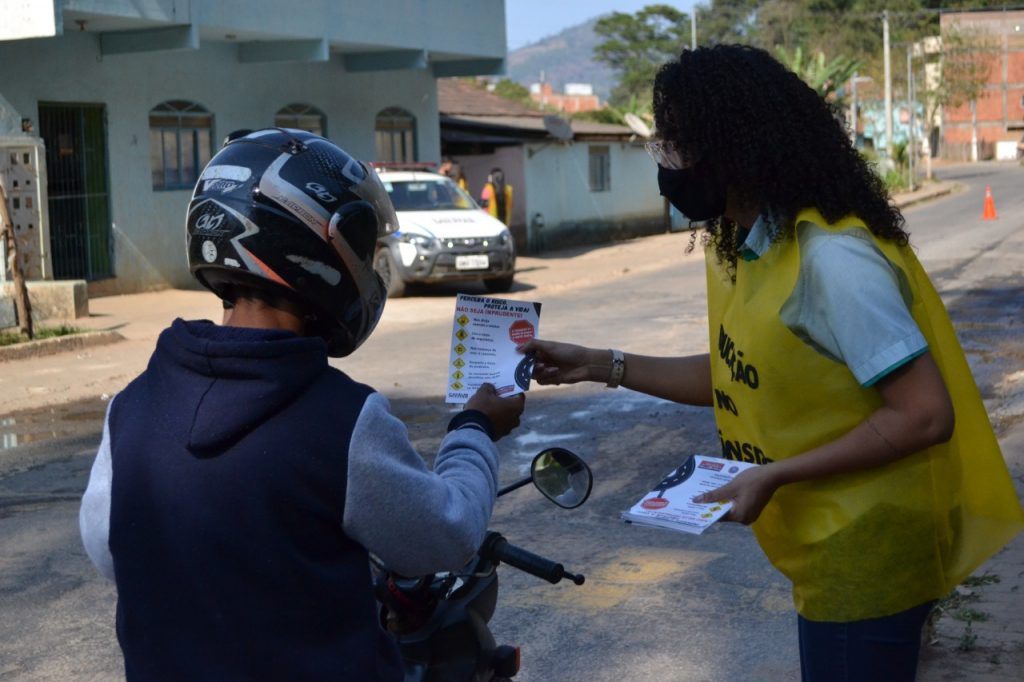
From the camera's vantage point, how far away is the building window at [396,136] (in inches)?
948

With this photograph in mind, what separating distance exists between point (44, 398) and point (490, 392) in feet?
31.0

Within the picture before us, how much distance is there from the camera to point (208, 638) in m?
1.88

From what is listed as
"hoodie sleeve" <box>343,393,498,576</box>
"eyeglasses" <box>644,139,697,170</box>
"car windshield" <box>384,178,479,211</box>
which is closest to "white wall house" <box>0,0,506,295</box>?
"car windshield" <box>384,178,479,211</box>

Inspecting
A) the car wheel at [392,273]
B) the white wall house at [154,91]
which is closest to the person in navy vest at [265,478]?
the white wall house at [154,91]

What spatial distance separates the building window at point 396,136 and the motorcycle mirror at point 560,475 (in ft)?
71.8

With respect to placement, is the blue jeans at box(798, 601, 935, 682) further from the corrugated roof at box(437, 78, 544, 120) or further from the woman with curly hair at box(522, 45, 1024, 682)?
the corrugated roof at box(437, 78, 544, 120)

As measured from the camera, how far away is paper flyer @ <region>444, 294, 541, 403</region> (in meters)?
2.47

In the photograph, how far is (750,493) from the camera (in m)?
2.48

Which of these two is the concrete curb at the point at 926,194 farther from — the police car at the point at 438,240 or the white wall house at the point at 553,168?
the police car at the point at 438,240

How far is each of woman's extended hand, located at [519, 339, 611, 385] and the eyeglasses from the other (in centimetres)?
45

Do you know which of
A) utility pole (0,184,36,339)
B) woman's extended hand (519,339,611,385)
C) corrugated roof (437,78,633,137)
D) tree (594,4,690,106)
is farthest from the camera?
tree (594,4,690,106)

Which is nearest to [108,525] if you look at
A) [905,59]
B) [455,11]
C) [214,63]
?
[214,63]

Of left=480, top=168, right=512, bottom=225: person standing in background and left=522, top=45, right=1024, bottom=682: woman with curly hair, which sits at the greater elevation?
left=480, top=168, right=512, bottom=225: person standing in background

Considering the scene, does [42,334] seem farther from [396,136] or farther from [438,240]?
[396,136]
